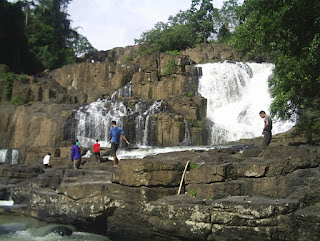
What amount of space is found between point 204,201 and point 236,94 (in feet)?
82.4

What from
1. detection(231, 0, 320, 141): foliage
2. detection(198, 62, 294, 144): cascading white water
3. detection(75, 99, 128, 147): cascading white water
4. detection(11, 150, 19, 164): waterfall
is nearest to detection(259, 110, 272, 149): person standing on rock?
detection(231, 0, 320, 141): foliage

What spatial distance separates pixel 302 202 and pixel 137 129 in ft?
60.1

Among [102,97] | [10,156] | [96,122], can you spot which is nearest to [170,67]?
[102,97]

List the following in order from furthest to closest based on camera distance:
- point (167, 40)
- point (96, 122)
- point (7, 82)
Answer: point (167, 40), point (7, 82), point (96, 122)

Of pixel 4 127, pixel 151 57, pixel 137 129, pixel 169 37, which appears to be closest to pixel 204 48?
pixel 169 37

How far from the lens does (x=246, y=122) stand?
2697cm

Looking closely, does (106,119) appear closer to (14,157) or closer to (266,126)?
(14,157)

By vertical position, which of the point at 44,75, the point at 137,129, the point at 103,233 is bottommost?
the point at 103,233

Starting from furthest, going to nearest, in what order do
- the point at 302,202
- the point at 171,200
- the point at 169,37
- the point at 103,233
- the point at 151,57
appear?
the point at 169,37 < the point at 151,57 < the point at 103,233 < the point at 171,200 < the point at 302,202

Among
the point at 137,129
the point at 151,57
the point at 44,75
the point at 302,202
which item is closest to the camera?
the point at 302,202

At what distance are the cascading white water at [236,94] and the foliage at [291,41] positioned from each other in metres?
11.6

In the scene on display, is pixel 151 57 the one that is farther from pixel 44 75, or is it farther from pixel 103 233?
pixel 103 233

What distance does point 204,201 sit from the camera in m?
7.82

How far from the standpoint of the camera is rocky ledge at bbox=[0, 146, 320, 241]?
271 inches
